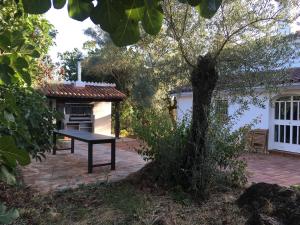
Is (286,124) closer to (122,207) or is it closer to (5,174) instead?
(122,207)

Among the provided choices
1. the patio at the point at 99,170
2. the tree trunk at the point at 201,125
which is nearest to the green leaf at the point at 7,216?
the tree trunk at the point at 201,125

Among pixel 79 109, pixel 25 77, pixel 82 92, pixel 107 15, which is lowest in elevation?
pixel 79 109

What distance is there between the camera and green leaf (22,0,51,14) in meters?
1.06

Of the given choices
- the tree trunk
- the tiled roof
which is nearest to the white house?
the tiled roof

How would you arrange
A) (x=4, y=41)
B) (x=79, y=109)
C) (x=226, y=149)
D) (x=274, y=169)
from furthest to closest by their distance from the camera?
(x=79, y=109), (x=274, y=169), (x=226, y=149), (x=4, y=41)

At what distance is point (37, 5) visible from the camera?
3.49 feet

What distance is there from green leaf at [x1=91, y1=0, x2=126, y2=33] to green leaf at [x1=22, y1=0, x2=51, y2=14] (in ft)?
0.44

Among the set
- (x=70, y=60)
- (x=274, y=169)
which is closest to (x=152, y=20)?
(x=274, y=169)

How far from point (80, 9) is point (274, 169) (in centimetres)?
961

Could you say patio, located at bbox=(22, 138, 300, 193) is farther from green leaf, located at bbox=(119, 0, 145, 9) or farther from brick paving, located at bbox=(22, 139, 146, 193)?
green leaf, located at bbox=(119, 0, 145, 9)

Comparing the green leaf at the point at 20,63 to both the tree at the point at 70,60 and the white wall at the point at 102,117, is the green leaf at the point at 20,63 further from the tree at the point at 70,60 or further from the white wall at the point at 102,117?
the tree at the point at 70,60

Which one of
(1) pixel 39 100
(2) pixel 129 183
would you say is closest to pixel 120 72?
(2) pixel 129 183

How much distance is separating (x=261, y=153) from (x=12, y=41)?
12.7 meters

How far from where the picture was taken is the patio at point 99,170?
7.49 meters
